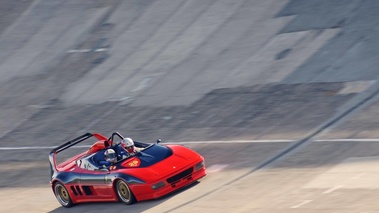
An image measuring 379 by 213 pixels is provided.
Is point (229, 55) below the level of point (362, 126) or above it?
above

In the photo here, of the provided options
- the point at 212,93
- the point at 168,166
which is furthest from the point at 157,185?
the point at 212,93

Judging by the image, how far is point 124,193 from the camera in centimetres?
1611

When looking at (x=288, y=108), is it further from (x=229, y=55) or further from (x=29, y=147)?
(x=29, y=147)

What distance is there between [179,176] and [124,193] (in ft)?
3.96

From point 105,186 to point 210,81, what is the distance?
9.27 m

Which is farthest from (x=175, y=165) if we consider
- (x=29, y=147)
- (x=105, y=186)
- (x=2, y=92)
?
(x=2, y=92)

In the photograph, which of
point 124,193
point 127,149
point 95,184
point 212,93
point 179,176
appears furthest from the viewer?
point 212,93

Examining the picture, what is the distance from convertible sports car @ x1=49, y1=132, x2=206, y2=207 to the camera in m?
15.7

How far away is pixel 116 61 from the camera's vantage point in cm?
2861

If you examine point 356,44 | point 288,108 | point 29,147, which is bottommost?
point 29,147

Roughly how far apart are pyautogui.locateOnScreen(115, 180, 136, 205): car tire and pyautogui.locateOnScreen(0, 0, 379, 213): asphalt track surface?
19cm

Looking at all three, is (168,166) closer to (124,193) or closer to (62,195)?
(124,193)

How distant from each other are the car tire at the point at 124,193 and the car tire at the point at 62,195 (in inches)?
64.9

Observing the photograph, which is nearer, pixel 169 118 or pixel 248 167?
pixel 248 167
